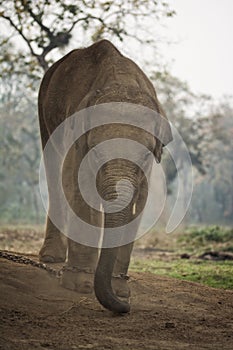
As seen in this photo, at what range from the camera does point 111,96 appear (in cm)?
647

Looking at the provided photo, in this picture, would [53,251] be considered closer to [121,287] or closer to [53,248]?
[53,248]

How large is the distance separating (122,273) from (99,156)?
4.73 feet

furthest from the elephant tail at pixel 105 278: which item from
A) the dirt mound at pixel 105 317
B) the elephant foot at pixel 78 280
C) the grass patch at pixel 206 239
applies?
the grass patch at pixel 206 239

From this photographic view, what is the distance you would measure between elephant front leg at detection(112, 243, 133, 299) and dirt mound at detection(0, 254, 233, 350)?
0.18 metres

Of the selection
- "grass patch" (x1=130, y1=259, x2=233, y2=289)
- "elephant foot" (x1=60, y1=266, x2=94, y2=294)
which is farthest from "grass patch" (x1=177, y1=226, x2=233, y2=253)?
"elephant foot" (x1=60, y1=266, x2=94, y2=294)

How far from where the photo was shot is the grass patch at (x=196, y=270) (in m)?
9.62

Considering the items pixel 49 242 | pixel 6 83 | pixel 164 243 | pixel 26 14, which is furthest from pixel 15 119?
pixel 49 242

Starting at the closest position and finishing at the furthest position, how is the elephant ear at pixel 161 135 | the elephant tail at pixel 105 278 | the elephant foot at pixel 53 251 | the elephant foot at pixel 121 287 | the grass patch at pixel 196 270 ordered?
1. the elephant tail at pixel 105 278
2. the elephant foot at pixel 121 287
3. the elephant ear at pixel 161 135
4. the elephant foot at pixel 53 251
5. the grass patch at pixel 196 270

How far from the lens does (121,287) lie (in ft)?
21.8

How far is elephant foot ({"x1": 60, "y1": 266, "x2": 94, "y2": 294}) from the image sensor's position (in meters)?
6.70

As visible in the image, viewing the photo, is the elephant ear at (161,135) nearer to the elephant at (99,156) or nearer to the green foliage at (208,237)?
the elephant at (99,156)

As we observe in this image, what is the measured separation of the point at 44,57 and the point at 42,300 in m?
9.57

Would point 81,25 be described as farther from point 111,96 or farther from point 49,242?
point 111,96

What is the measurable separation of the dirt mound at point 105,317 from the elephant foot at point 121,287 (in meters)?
0.14
